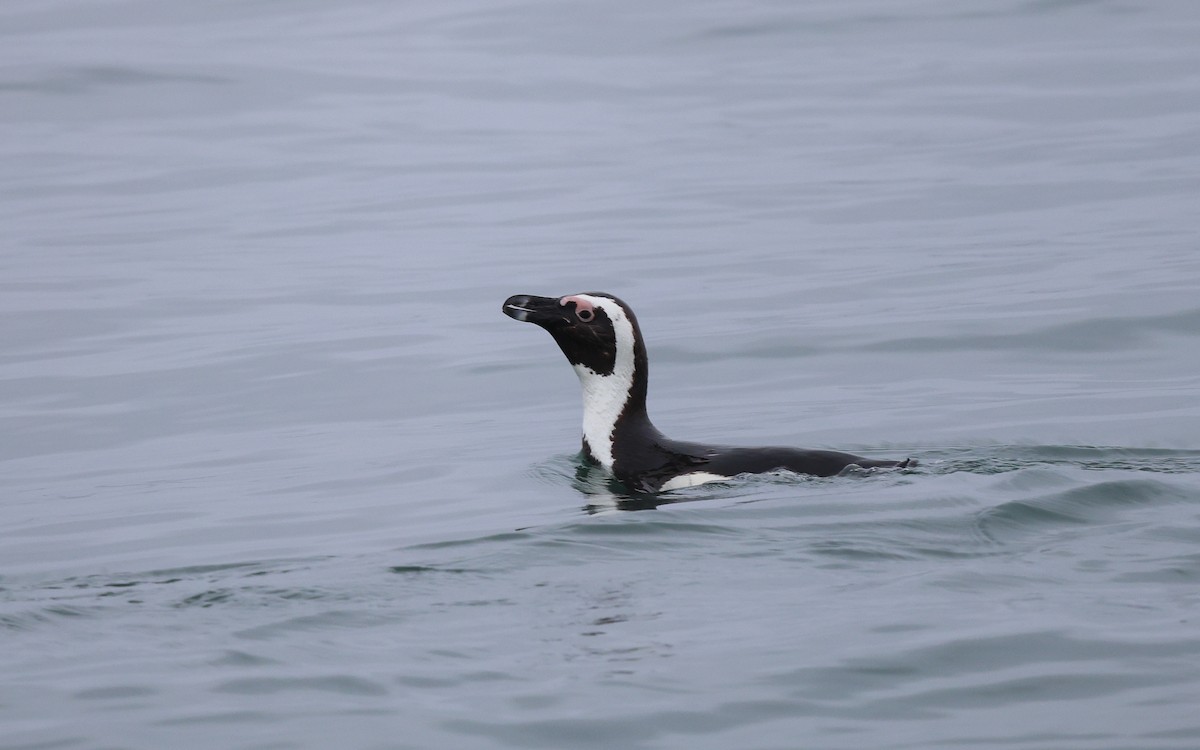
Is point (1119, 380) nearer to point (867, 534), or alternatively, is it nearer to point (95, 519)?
point (867, 534)

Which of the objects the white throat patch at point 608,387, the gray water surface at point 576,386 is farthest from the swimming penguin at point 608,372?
the gray water surface at point 576,386

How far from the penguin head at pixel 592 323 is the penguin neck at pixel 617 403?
28mm

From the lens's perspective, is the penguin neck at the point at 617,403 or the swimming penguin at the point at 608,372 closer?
the swimming penguin at the point at 608,372

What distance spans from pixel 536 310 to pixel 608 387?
2.27 feet

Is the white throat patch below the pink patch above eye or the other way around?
below

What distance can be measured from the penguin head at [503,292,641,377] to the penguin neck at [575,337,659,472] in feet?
0.09

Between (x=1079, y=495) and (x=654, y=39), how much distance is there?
2939 centimetres

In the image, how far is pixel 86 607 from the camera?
27.2 feet

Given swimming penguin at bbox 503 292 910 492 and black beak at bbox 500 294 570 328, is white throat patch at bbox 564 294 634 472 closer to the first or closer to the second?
swimming penguin at bbox 503 292 910 492

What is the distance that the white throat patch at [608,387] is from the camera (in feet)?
38.3

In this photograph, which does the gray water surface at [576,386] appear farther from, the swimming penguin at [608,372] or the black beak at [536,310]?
the black beak at [536,310]

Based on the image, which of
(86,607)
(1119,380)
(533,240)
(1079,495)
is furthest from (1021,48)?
(86,607)

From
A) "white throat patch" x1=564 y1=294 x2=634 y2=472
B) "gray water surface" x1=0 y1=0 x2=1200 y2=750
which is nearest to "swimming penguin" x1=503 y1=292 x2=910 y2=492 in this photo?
"white throat patch" x1=564 y1=294 x2=634 y2=472

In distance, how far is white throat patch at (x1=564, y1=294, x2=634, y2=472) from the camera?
1168 centimetres
